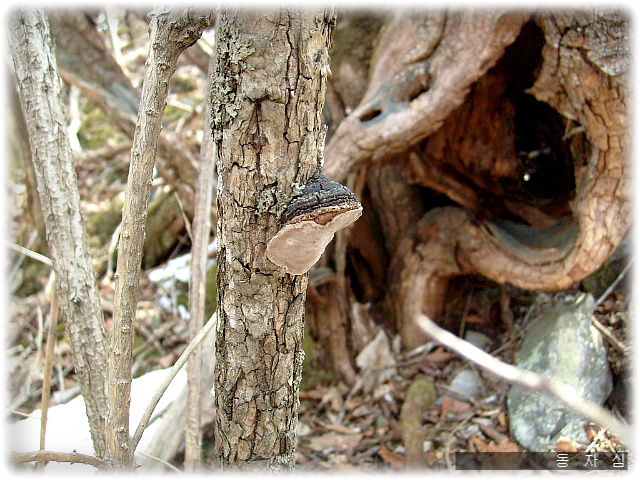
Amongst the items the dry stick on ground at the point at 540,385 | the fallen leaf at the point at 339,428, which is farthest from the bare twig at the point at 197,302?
the dry stick on ground at the point at 540,385

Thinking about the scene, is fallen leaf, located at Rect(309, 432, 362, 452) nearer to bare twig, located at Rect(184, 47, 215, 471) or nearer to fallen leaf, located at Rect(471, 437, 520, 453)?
fallen leaf, located at Rect(471, 437, 520, 453)

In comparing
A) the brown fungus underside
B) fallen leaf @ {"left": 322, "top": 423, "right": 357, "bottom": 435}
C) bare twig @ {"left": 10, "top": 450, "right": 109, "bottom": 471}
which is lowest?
fallen leaf @ {"left": 322, "top": 423, "right": 357, "bottom": 435}

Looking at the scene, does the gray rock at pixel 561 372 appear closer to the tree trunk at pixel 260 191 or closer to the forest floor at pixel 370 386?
the forest floor at pixel 370 386

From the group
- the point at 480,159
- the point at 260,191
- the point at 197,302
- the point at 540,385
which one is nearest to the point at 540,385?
the point at 540,385

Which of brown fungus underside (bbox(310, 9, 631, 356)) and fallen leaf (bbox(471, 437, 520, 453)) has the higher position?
brown fungus underside (bbox(310, 9, 631, 356))

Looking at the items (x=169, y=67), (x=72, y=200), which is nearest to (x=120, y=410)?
(x=72, y=200)

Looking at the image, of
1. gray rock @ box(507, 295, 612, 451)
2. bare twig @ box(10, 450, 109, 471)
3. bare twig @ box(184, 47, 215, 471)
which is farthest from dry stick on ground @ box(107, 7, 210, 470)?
gray rock @ box(507, 295, 612, 451)

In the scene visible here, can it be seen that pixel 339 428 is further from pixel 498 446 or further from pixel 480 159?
pixel 480 159
